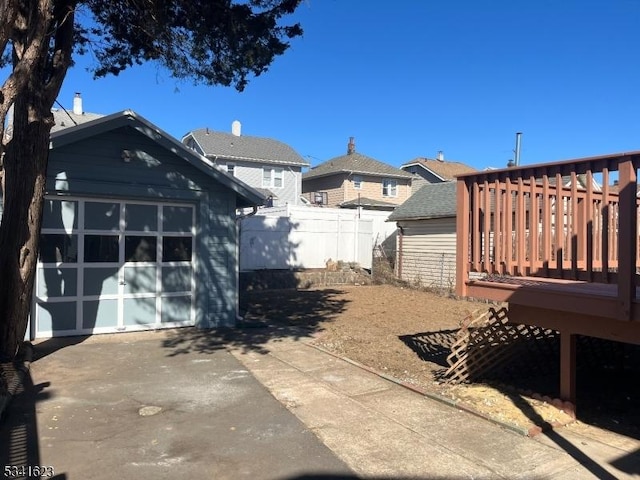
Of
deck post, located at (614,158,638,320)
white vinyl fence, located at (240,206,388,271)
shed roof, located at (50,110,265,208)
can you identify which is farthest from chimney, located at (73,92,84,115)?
deck post, located at (614,158,638,320)

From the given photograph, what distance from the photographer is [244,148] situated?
112 feet

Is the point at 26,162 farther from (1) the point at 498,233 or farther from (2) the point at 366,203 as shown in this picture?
(2) the point at 366,203

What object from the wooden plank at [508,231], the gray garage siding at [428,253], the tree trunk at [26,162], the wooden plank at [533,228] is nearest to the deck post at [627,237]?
the wooden plank at [533,228]

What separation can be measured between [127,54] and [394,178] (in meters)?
28.9

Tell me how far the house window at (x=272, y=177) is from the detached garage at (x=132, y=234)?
78.9ft

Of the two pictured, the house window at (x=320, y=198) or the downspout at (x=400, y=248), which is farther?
the house window at (x=320, y=198)

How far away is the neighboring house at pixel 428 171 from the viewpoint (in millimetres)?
39906

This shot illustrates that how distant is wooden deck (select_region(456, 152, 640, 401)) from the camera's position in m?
4.39

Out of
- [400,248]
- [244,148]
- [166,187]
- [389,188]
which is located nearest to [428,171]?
[389,188]

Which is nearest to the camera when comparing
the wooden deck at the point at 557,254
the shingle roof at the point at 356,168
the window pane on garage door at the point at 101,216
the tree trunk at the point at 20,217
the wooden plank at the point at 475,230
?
the wooden deck at the point at 557,254

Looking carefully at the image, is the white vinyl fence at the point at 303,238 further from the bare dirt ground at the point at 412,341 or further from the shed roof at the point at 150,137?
the shed roof at the point at 150,137

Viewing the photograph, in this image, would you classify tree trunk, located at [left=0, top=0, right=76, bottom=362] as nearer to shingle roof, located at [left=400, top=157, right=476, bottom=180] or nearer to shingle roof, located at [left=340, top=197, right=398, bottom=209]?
shingle roof, located at [left=340, top=197, right=398, bottom=209]

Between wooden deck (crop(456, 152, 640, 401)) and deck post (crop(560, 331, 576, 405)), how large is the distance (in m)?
0.01

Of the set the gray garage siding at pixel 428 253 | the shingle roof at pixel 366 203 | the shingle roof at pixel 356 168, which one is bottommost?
the gray garage siding at pixel 428 253
